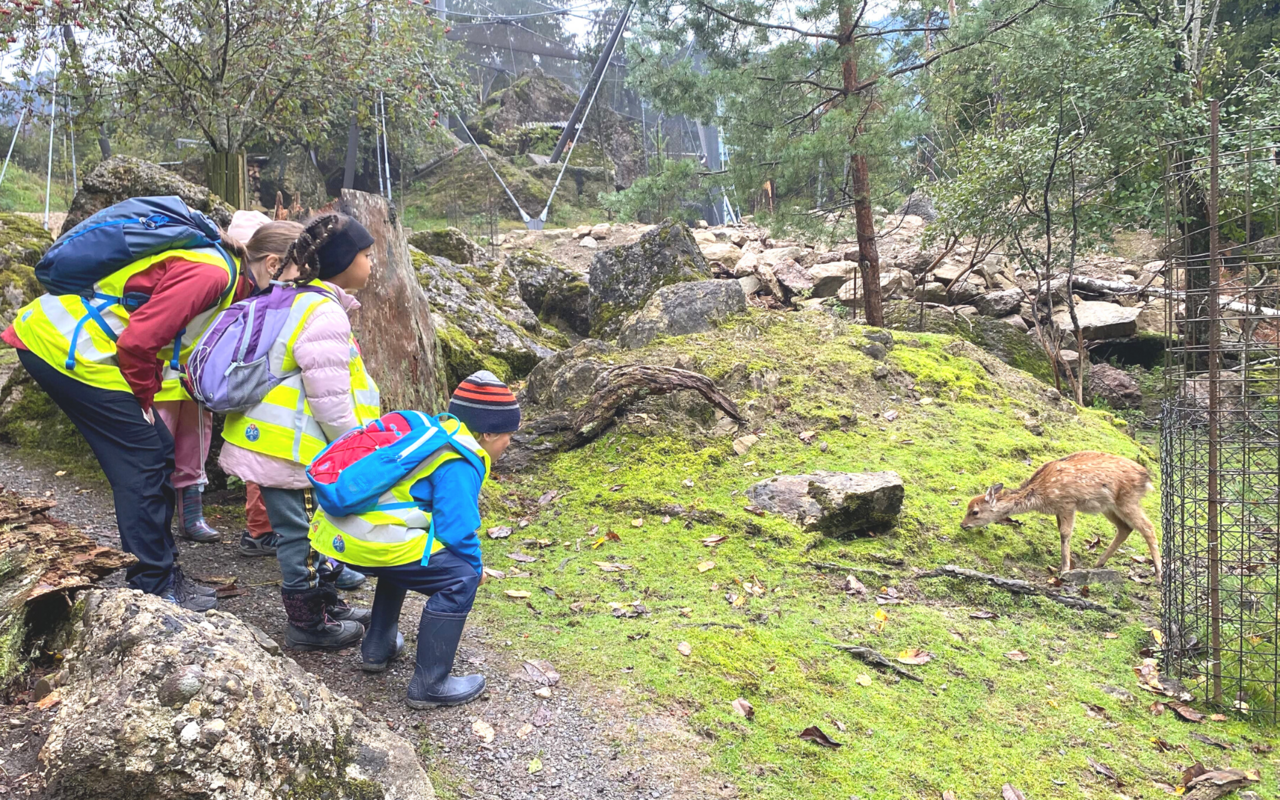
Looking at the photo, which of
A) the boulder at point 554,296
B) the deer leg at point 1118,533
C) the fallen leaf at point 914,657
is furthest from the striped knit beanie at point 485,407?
the boulder at point 554,296

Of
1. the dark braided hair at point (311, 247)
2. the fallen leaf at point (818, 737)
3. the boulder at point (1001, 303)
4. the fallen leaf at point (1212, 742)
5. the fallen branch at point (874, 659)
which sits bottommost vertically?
the fallen leaf at point (1212, 742)

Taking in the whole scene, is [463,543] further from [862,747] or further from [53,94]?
[53,94]

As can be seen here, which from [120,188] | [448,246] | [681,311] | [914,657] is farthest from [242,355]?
[448,246]

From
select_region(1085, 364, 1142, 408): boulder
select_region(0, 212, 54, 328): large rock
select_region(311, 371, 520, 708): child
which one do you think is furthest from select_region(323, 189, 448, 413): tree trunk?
select_region(1085, 364, 1142, 408): boulder

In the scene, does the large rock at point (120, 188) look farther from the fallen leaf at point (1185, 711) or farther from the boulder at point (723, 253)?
the boulder at point (723, 253)

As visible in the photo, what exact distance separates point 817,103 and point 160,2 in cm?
839

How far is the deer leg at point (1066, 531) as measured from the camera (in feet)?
20.4

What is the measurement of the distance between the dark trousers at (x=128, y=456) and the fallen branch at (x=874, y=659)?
10.4 ft

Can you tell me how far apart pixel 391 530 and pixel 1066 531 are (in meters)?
5.31

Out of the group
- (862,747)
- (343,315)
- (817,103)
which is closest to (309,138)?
(817,103)

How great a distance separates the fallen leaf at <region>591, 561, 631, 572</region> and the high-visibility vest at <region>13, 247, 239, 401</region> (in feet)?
8.71

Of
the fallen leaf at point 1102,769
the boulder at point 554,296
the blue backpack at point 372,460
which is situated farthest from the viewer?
the boulder at point 554,296

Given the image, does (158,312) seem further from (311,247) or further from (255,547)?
(255,547)

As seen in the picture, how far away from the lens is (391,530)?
9.61 ft
